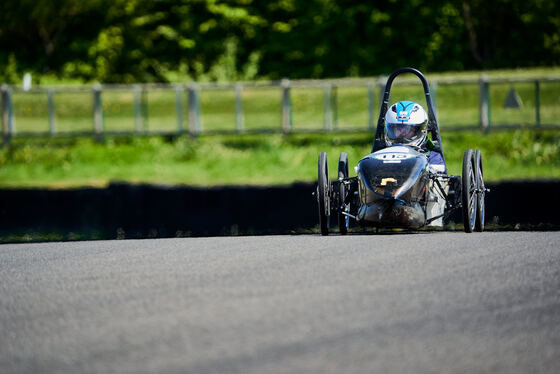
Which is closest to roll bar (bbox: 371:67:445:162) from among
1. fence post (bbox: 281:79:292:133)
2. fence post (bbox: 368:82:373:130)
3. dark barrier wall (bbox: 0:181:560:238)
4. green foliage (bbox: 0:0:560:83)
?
dark barrier wall (bbox: 0:181:560:238)

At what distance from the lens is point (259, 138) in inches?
1308

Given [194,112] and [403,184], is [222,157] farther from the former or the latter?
[403,184]

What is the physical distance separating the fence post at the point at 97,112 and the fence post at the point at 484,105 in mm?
10898

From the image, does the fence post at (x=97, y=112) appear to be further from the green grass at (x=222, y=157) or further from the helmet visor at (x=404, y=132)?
the helmet visor at (x=404, y=132)

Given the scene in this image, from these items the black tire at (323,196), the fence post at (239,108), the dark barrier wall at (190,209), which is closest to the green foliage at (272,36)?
Result: the fence post at (239,108)

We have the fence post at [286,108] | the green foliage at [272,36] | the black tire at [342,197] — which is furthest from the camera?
the green foliage at [272,36]

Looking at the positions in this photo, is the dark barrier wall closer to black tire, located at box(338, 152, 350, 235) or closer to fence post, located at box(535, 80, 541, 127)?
black tire, located at box(338, 152, 350, 235)

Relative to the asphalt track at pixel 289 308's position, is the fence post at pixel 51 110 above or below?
above

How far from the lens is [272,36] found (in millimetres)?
56344

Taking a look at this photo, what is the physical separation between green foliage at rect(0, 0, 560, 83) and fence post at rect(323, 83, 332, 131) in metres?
19.0

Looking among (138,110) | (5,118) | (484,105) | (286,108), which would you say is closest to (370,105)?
(286,108)

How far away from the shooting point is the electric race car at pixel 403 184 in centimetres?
1138

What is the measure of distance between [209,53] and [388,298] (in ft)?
164

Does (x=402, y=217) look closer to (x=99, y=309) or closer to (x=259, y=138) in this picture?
(x=99, y=309)
